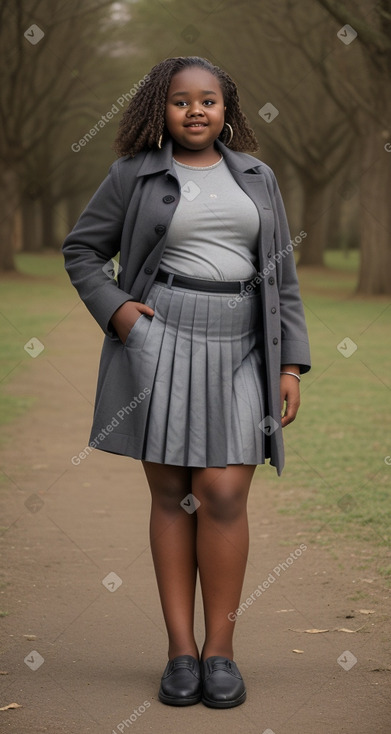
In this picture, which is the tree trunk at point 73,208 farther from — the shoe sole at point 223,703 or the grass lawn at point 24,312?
the shoe sole at point 223,703

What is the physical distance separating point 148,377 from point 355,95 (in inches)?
670

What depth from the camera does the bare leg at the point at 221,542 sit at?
3.56 meters

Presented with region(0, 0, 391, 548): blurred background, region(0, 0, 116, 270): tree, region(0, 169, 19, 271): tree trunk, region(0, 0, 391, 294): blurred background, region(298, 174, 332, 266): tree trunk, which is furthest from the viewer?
region(298, 174, 332, 266): tree trunk

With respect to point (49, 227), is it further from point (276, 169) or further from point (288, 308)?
point (288, 308)

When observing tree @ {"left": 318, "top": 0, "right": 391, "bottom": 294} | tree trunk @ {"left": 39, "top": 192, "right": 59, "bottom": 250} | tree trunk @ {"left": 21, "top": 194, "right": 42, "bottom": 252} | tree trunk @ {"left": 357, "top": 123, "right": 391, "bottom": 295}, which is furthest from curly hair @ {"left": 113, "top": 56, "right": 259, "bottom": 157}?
tree trunk @ {"left": 39, "top": 192, "right": 59, "bottom": 250}

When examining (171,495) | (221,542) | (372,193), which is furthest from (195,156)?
(372,193)

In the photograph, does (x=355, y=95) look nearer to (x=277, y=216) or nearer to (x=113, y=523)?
(x=113, y=523)

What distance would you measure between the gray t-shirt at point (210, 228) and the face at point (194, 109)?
0.33 ft

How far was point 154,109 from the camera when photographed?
3621 mm

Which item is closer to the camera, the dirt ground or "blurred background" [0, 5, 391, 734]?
the dirt ground

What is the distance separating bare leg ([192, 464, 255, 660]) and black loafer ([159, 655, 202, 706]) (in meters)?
0.07

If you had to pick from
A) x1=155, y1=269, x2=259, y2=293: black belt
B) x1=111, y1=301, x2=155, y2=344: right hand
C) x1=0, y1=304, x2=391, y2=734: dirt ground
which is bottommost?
x1=0, y1=304, x2=391, y2=734: dirt ground

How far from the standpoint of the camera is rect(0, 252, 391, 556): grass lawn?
654 centimetres

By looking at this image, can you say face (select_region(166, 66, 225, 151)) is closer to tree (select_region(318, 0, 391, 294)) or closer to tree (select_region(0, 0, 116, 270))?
tree (select_region(318, 0, 391, 294))
